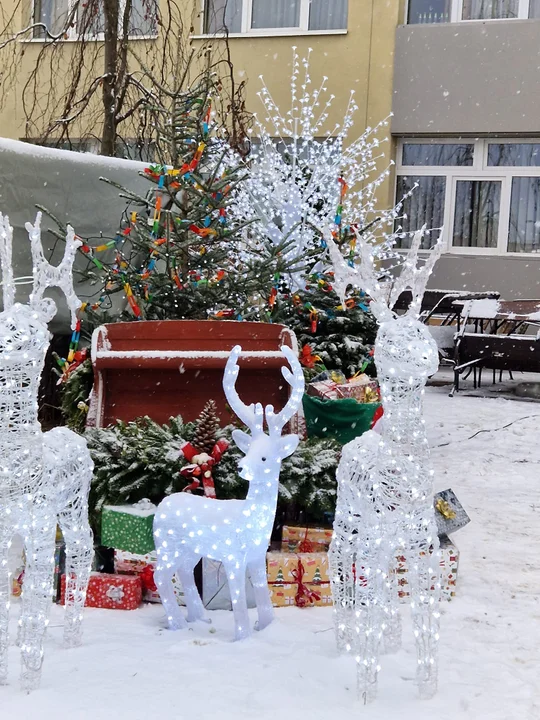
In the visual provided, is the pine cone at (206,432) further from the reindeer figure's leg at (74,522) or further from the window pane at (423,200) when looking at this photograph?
the window pane at (423,200)

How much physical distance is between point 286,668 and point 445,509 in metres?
1.37

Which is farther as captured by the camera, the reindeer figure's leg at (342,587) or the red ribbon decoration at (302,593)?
the red ribbon decoration at (302,593)

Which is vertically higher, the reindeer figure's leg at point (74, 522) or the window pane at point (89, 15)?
the window pane at point (89, 15)

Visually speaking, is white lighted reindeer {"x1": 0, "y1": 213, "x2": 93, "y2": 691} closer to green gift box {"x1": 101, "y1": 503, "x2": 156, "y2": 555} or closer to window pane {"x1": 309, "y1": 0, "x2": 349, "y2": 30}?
green gift box {"x1": 101, "y1": 503, "x2": 156, "y2": 555}

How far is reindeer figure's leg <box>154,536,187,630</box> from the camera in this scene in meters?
3.28

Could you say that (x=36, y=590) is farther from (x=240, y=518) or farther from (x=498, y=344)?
(x=498, y=344)

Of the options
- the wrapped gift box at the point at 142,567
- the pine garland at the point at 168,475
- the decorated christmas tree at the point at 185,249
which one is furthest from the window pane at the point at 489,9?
the wrapped gift box at the point at 142,567

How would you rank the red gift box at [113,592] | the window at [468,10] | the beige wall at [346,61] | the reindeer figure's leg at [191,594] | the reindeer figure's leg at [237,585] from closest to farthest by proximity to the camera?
the reindeer figure's leg at [237,585]
the reindeer figure's leg at [191,594]
the red gift box at [113,592]
the window at [468,10]
the beige wall at [346,61]

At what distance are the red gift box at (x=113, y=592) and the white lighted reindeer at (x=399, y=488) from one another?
1.14 metres

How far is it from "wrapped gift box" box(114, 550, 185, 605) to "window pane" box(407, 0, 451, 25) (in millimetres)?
10679

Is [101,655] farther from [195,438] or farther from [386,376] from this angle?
[386,376]

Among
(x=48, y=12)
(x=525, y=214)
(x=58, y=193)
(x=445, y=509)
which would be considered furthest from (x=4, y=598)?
(x=48, y=12)

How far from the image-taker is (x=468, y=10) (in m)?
12.1

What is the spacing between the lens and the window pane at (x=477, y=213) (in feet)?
40.4
